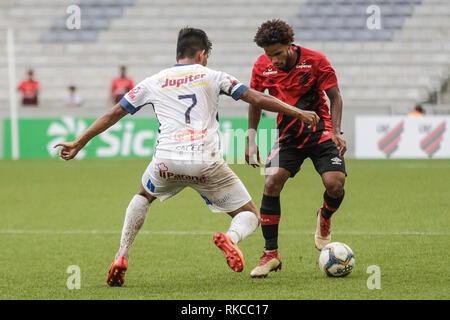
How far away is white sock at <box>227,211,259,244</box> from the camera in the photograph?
552 cm

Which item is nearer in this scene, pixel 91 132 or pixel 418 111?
pixel 91 132

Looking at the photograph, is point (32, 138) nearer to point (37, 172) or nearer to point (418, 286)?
point (37, 172)

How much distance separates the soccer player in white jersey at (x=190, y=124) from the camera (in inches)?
214

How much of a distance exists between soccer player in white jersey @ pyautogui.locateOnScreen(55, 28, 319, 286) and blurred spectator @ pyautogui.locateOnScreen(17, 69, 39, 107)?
52.6 feet

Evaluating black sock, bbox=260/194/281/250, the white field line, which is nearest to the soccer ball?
black sock, bbox=260/194/281/250

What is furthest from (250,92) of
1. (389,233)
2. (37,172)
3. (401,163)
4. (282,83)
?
(401,163)

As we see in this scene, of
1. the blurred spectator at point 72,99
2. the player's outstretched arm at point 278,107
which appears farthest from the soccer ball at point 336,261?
the blurred spectator at point 72,99

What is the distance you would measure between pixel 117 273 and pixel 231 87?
150 centimetres

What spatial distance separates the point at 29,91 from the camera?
21250mm

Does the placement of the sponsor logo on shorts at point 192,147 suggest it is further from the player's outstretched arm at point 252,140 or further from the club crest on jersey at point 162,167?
the player's outstretched arm at point 252,140

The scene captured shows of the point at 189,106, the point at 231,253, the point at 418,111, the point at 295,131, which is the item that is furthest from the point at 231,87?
the point at 418,111

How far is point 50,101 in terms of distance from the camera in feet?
73.3

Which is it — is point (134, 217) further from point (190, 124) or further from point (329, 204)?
point (329, 204)

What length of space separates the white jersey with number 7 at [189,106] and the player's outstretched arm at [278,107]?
2.6 inches
